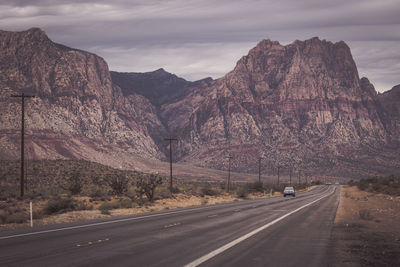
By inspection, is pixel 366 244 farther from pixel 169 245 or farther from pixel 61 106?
Result: pixel 61 106

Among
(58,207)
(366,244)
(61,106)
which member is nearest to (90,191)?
(58,207)

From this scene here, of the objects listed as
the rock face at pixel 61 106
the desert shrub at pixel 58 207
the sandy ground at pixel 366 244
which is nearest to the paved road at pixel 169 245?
the sandy ground at pixel 366 244

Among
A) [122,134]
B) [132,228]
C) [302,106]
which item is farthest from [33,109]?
[132,228]

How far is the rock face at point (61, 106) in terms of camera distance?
128 meters

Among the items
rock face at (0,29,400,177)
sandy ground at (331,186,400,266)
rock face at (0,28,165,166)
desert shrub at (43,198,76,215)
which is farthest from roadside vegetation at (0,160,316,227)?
rock face at (0,29,400,177)

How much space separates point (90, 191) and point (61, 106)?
105114 mm

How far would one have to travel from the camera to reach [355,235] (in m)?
15.2

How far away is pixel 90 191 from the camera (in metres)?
52.8

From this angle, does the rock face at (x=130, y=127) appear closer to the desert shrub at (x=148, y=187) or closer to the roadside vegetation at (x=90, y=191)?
the roadside vegetation at (x=90, y=191)

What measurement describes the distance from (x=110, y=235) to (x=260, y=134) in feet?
563

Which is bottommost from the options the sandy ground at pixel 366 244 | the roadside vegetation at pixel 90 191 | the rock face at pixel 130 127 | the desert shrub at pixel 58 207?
the roadside vegetation at pixel 90 191

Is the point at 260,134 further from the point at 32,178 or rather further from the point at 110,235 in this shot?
the point at 110,235

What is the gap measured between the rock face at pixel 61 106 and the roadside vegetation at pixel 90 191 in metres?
39.5

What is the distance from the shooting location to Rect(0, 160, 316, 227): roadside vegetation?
30.5m
